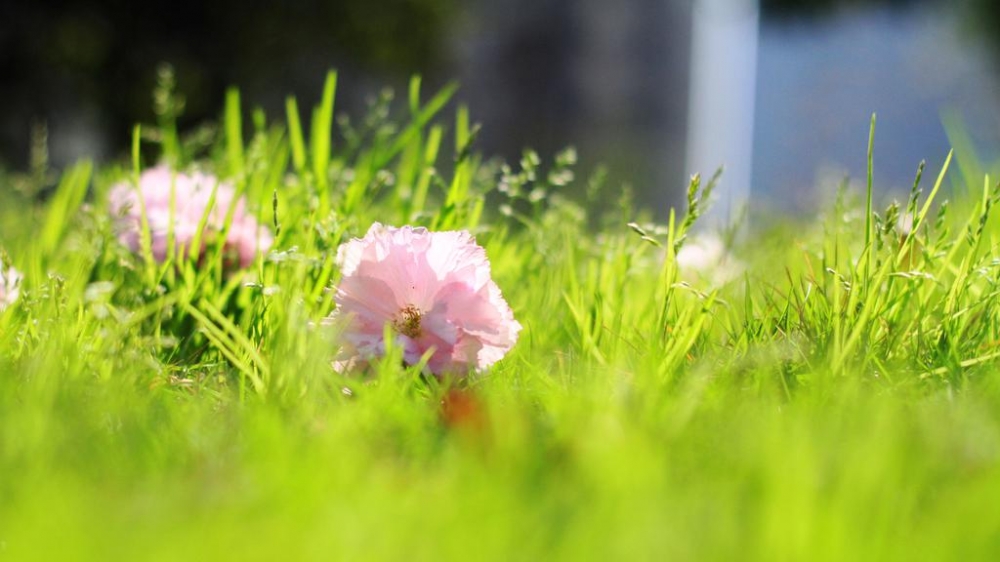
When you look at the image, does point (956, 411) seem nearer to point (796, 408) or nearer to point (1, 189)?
point (796, 408)

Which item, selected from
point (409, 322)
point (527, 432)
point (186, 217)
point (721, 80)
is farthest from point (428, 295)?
point (721, 80)

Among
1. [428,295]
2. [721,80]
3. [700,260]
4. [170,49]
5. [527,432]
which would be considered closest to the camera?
[527,432]

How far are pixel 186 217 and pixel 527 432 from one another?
85 centimetres

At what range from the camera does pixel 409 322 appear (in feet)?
3.30

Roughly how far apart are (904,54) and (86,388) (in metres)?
12.8

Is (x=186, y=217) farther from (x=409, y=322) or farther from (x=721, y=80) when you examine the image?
(x=721, y=80)

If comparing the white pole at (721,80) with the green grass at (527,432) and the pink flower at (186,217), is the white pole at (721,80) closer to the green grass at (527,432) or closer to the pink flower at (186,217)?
the pink flower at (186,217)

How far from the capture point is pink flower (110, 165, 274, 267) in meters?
1.38

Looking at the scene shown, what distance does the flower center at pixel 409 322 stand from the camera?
3.29ft

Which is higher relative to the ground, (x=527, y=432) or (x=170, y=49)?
(x=527, y=432)

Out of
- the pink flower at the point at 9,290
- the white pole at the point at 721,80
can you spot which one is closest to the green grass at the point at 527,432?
the pink flower at the point at 9,290

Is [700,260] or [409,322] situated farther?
[700,260]

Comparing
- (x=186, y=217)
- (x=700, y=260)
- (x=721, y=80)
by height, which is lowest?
(x=721, y=80)

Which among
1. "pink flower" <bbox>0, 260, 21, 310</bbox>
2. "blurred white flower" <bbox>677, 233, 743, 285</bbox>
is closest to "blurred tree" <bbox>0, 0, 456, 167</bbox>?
"blurred white flower" <bbox>677, 233, 743, 285</bbox>
